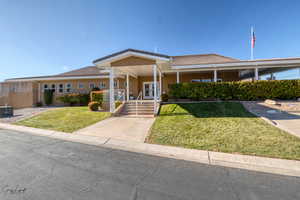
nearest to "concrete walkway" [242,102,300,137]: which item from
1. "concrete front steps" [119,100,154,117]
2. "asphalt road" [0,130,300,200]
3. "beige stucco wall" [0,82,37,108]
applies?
"asphalt road" [0,130,300,200]

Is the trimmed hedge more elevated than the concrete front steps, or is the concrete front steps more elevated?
the trimmed hedge

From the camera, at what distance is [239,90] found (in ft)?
34.7

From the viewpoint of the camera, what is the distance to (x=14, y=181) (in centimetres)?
278

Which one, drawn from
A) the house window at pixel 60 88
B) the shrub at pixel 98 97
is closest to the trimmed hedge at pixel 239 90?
the shrub at pixel 98 97

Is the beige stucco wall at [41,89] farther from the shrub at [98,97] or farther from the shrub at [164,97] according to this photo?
the shrub at [98,97]

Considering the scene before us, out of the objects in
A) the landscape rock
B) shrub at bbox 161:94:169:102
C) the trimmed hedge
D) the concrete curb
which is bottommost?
the concrete curb

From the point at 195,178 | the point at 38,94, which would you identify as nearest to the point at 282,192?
the point at 195,178

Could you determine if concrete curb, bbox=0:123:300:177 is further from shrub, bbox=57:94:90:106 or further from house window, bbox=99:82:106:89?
house window, bbox=99:82:106:89

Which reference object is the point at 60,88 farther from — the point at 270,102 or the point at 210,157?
→ the point at 270,102

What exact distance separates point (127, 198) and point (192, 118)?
6.04 m

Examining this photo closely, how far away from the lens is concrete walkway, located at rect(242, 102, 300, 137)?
5.78 meters

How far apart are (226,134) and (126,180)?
4560 mm

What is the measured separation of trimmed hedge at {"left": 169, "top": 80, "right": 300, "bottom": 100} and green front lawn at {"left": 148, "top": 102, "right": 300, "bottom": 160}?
2.49 m

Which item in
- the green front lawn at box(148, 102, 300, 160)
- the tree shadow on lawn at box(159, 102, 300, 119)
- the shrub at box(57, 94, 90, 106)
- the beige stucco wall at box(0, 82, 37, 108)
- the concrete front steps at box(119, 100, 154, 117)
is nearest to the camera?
the green front lawn at box(148, 102, 300, 160)
